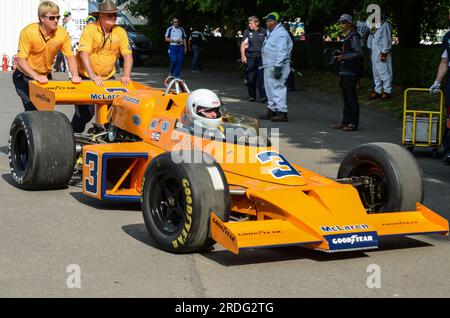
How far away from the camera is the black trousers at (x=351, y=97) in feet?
50.1

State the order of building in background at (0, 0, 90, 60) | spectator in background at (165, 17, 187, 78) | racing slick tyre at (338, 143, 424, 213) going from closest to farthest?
racing slick tyre at (338, 143, 424, 213), spectator in background at (165, 17, 187, 78), building in background at (0, 0, 90, 60)

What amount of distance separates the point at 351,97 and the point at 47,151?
7014 mm

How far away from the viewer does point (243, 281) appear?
6453mm

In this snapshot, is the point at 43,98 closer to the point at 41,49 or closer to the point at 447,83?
the point at 41,49

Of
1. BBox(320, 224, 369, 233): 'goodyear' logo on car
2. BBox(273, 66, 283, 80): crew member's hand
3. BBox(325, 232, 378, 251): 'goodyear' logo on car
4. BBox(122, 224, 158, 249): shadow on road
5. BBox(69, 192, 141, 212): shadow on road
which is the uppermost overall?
BBox(273, 66, 283, 80): crew member's hand

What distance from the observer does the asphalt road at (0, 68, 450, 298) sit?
6.24 meters

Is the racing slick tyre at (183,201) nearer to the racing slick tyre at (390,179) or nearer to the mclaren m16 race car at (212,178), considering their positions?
the mclaren m16 race car at (212,178)

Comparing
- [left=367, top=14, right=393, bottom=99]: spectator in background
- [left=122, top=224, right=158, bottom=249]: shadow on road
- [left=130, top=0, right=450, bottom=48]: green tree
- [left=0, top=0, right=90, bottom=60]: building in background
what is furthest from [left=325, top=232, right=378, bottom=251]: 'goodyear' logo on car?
[left=0, top=0, right=90, bottom=60]: building in background

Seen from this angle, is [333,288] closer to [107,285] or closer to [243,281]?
[243,281]

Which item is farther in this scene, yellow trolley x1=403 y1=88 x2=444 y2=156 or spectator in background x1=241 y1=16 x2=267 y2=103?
spectator in background x1=241 y1=16 x2=267 y2=103

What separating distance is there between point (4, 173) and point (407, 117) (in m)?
5.59

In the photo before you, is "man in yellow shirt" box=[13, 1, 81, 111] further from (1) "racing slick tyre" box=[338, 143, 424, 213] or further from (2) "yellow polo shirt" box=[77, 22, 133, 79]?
(1) "racing slick tyre" box=[338, 143, 424, 213]

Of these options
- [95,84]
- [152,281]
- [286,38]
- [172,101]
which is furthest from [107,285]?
[286,38]

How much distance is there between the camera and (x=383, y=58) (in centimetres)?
1944
